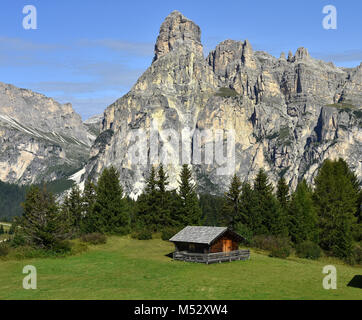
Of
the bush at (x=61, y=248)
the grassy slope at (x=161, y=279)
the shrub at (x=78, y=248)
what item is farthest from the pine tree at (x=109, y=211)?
the bush at (x=61, y=248)

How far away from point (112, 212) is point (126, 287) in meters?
37.5

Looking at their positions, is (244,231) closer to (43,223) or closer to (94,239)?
(94,239)

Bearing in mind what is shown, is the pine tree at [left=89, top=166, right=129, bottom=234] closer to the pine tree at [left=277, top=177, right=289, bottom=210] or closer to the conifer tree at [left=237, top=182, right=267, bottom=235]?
the conifer tree at [left=237, top=182, right=267, bottom=235]

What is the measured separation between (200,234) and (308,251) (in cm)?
1759

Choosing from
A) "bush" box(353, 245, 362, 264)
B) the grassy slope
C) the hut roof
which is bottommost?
"bush" box(353, 245, 362, 264)

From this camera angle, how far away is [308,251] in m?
57.7

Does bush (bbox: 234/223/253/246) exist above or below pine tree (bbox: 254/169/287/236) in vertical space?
below

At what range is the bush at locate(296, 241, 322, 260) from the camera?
57.5m

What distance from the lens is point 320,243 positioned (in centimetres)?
6575

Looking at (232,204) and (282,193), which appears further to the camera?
(282,193)

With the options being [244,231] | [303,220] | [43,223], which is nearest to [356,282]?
[244,231]

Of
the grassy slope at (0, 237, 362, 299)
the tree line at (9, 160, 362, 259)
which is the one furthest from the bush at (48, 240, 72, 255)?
the tree line at (9, 160, 362, 259)

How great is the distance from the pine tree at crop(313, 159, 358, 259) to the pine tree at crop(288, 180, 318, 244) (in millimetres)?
1565

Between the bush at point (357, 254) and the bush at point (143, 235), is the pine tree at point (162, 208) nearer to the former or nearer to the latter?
the bush at point (143, 235)
